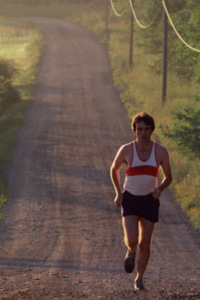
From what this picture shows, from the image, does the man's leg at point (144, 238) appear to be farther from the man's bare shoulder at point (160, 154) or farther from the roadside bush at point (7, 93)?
the roadside bush at point (7, 93)

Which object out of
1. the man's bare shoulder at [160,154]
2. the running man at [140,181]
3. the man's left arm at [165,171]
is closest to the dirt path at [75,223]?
the running man at [140,181]

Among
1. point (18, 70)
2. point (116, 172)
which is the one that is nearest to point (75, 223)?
point (116, 172)

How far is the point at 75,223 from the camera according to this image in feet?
38.0

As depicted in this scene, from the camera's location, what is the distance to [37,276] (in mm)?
7715

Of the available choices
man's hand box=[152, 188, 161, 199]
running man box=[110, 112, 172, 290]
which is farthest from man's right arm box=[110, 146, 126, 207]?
man's hand box=[152, 188, 161, 199]

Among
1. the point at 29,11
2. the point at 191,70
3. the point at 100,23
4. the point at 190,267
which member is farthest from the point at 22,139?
the point at 29,11

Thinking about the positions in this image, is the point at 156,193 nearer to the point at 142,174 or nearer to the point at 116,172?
the point at 142,174

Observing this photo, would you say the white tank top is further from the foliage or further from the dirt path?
the foliage

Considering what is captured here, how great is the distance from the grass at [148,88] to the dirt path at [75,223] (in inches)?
23.8

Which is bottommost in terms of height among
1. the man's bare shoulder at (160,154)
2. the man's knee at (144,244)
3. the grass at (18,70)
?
the grass at (18,70)

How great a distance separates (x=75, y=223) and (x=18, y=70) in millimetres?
20756

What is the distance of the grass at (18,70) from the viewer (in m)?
19.1

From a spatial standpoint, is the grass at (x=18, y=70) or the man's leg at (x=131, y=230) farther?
the grass at (x=18, y=70)

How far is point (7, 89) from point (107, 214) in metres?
16.8
